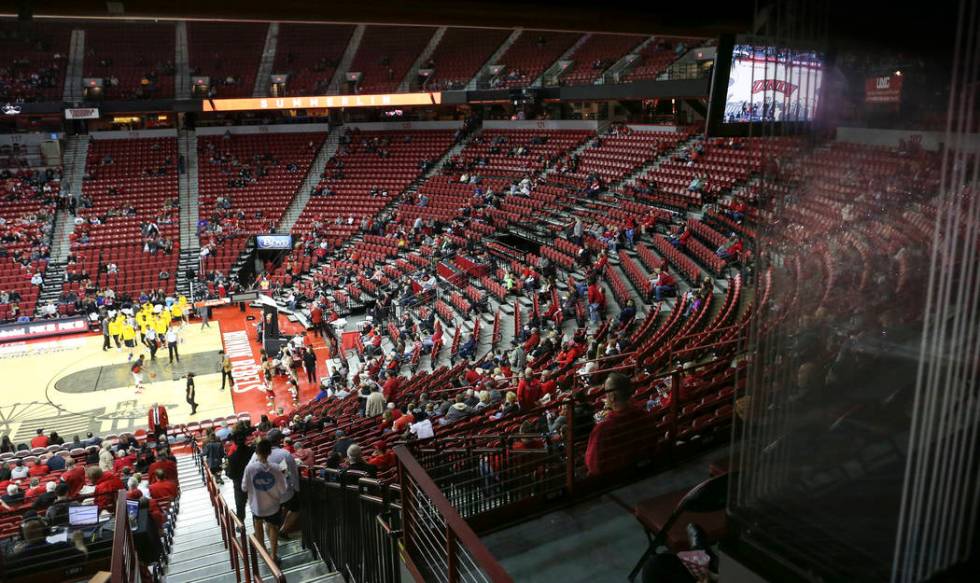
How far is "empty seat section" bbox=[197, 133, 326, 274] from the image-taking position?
106 ft

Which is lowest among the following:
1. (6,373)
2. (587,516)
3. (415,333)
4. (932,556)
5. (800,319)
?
(6,373)

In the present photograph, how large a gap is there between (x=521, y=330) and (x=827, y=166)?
14748mm

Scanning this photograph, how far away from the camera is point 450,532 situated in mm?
3072

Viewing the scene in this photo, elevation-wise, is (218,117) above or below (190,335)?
above

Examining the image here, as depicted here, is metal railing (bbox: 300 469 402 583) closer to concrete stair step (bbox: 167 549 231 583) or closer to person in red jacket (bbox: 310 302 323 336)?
concrete stair step (bbox: 167 549 231 583)

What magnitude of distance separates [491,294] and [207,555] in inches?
538

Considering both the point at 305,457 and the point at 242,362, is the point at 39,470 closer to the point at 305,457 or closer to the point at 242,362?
the point at 305,457

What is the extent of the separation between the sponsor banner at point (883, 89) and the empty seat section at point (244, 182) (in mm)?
31216

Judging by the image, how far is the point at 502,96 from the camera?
3394 cm

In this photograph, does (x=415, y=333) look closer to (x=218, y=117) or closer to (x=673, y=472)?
(x=673, y=472)

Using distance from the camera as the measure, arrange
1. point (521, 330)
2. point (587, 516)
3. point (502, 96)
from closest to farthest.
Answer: point (587, 516), point (521, 330), point (502, 96)

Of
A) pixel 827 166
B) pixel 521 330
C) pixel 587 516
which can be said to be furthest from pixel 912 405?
pixel 521 330

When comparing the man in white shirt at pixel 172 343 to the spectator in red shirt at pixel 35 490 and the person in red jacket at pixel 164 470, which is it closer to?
the spectator in red shirt at pixel 35 490

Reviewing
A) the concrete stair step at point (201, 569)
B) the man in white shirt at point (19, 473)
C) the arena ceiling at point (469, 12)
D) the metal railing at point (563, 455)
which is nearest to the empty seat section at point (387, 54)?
the man in white shirt at point (19, 473)
